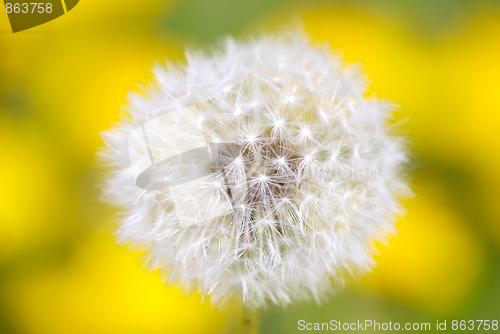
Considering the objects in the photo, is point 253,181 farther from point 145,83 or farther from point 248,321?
point 145,83

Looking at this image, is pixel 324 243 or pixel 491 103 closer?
pixel 324 243

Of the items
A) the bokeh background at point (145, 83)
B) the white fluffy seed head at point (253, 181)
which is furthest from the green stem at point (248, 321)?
the bokeh background at point (145, 83)

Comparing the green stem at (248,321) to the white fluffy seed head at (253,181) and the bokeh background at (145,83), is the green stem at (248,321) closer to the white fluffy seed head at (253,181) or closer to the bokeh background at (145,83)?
the white fluffy seed head at (253,181)

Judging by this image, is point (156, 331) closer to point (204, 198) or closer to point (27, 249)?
point (27, 249)

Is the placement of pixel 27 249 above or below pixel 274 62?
below

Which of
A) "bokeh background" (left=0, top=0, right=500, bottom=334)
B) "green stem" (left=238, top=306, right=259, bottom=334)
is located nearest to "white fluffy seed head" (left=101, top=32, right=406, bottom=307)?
"green stem" (left=238, top=306, right=259, bottom=334)

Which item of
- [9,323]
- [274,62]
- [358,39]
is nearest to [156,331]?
[9,323]
